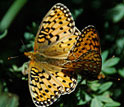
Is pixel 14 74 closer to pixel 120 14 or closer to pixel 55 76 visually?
pixel 55 76

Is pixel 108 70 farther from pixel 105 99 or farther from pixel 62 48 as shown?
pixel 62 48

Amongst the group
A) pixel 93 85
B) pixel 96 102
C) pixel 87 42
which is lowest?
pixel 96 102

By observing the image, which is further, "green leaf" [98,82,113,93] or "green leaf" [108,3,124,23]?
"green leaf" [108,3,124,23]

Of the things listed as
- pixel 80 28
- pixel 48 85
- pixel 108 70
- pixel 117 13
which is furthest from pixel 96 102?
pixel 117 13

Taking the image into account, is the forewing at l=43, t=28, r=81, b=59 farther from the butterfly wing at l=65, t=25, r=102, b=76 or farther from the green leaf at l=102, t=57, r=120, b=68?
the green leaf at l=102, t=57, r=120, b=68

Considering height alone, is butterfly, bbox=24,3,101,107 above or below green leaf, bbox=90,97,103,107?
above

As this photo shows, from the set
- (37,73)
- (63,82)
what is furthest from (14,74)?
(63,82)

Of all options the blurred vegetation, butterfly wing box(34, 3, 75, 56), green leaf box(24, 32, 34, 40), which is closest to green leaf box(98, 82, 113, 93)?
the blurred vegetation
